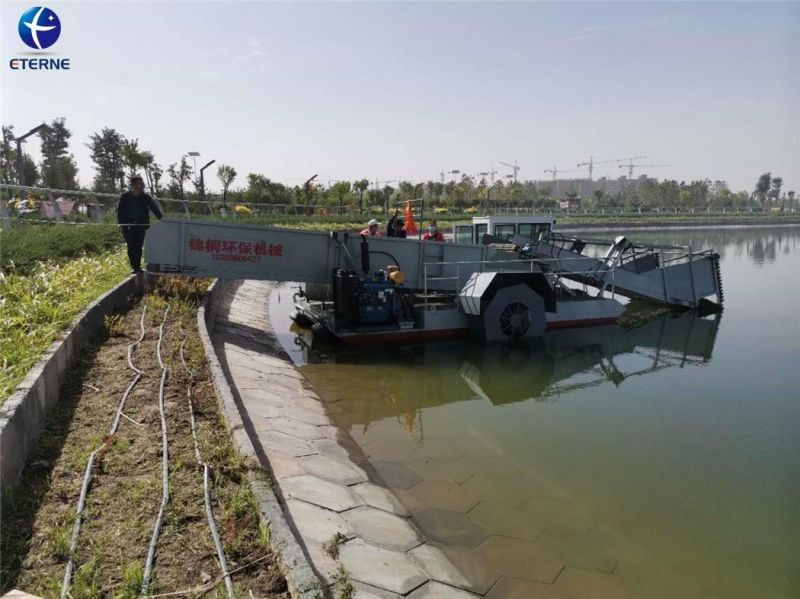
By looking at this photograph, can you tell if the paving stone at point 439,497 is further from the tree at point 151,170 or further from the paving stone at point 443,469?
the tree at point 151,170

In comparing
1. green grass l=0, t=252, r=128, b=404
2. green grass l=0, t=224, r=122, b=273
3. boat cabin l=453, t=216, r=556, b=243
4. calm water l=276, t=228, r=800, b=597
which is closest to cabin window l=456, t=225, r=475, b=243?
boat cabin l=453, t=216, r=556, b=243

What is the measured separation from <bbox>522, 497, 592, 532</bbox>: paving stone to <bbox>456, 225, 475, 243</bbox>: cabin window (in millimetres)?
8248

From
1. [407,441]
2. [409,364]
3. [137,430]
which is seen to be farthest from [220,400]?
[409,364]

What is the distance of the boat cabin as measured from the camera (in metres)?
11.7

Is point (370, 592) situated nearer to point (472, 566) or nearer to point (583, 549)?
point (472, 566)

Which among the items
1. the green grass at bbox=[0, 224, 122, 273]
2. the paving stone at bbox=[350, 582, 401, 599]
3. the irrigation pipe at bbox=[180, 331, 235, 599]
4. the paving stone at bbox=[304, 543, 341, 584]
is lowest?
the paving stone at bbox=[350, 582, 401, 599]

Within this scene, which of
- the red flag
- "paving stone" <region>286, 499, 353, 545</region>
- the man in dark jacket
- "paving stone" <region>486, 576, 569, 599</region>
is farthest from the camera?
the red flag

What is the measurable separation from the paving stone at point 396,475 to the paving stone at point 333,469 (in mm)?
209

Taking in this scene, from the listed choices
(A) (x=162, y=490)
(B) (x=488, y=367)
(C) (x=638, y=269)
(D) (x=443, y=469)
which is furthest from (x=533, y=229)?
(A) (x=162, y=490)

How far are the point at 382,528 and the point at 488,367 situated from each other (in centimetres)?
495

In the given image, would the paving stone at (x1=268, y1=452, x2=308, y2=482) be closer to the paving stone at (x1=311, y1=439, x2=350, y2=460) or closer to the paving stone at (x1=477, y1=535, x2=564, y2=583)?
the paving stone at (x1=311, y1=439, x2=350, y2=460)

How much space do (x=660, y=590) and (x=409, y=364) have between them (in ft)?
17.8

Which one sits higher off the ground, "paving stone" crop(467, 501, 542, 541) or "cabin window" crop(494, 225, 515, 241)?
"cabin window" crop(494, 225, 515, 241)

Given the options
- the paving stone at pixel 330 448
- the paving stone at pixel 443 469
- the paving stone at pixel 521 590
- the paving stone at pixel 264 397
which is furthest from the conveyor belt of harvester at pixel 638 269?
the paving stone at pixel 521 590
